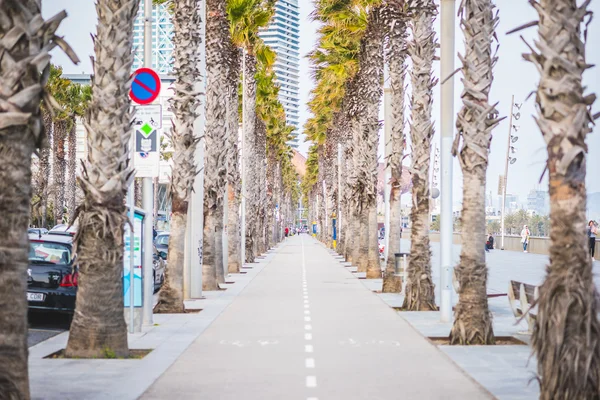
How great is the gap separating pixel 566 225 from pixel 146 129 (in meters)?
9.87

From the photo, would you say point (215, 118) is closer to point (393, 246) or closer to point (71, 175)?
point (393, 246)

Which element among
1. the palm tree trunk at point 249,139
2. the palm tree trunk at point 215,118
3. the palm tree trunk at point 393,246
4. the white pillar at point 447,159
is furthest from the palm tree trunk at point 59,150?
the white pillar at point 447,159

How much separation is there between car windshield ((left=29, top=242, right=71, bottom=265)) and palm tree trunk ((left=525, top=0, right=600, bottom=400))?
36.3 feet

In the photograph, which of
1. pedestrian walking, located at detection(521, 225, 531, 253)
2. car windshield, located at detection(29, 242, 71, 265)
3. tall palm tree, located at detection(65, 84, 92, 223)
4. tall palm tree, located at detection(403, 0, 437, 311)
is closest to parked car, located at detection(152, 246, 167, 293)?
tall palm tree, located at detection(403, 0, 437, 311)

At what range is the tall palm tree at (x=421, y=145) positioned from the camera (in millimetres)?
20917

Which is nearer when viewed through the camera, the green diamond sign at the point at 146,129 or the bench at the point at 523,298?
the bench at the point at 523,298

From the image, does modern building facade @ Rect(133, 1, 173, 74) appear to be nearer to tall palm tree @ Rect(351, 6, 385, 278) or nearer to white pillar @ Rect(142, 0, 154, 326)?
white pillar @ Rect(142, 0, 154, 326)

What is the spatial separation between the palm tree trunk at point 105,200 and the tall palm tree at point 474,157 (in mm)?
5151

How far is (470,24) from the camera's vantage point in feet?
50.1

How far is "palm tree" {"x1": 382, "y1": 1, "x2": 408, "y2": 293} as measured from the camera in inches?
1064

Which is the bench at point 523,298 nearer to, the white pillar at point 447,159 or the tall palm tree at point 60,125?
the white pillar at point 447,159

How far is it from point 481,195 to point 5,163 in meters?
9.43

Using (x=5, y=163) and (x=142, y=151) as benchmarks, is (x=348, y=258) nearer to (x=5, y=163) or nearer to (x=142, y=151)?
(x=142, y=151)

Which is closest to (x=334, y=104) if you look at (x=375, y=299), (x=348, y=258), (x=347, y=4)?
(x=348, y=258)
